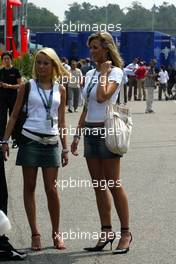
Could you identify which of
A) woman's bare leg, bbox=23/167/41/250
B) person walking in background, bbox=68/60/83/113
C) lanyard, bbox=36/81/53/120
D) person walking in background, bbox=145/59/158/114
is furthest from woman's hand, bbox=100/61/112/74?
person walking in background, bbox=145/59/158/114

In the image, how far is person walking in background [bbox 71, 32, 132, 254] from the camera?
574cm

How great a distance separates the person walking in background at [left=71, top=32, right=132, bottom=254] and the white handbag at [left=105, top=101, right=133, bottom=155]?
0.06 meters

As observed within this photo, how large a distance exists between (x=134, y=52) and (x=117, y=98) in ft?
117

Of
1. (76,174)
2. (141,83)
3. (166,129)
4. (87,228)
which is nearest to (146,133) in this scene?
(166,129)

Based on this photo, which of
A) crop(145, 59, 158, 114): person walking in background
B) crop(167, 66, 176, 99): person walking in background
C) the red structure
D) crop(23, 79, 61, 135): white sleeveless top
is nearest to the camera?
crop(23, 79, 61, 135): white sleeveless top

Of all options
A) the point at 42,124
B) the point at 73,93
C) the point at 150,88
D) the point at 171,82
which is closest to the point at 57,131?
the point at 42,124

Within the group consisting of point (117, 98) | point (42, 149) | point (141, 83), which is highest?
point (117, 98)

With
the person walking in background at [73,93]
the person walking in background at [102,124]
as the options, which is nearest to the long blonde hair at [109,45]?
the person walking in background at [102,124]

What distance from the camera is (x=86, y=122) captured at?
591cm

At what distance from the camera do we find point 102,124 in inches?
229

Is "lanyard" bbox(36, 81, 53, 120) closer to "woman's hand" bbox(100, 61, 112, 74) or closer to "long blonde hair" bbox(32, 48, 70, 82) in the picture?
"long blonde hair" bbox(32, 48, 70, 82)

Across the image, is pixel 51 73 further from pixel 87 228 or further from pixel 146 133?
pixel 146 133

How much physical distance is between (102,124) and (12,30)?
1956cm

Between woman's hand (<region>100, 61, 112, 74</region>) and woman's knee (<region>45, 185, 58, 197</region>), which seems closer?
woman's hand (<region>100, 61, 112, 74</region>)
